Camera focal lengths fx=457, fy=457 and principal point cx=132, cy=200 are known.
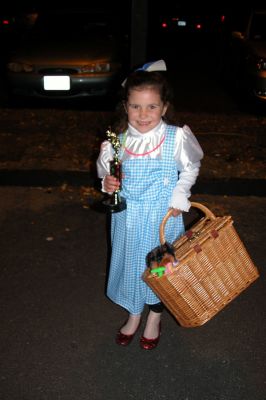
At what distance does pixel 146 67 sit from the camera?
2.49m

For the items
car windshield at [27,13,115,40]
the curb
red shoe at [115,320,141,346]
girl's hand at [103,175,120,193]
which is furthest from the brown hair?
car windshield at [27,13,115,40]

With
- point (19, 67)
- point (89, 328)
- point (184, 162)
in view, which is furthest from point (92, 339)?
point (19, 67)

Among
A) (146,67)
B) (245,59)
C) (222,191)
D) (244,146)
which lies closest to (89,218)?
(222,191)

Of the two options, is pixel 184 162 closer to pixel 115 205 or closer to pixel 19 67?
pixel 115 205

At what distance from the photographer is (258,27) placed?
882cm

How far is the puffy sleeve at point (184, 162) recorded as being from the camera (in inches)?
96.7

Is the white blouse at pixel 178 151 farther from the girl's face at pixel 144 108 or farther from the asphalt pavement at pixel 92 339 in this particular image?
the asphalt pavement at pixel 92 339

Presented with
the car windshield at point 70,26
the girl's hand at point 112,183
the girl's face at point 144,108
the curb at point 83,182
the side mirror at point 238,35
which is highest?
the girl's face at point 144,108

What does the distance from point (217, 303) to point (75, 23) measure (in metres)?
7.42

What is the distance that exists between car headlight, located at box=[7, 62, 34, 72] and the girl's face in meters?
5.34

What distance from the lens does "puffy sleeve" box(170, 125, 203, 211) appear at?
246 cm

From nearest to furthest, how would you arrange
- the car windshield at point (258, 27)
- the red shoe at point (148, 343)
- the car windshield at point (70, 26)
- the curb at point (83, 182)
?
the red shoe at point (148, 343)
the curb at point (83, 182)
the car windshield at point (70, 26)
the car windshield at point (258, 27)

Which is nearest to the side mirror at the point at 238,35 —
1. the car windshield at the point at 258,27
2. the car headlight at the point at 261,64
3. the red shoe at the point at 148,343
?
the car windshield at the point at 258,27

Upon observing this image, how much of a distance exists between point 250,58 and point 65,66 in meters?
3.26
